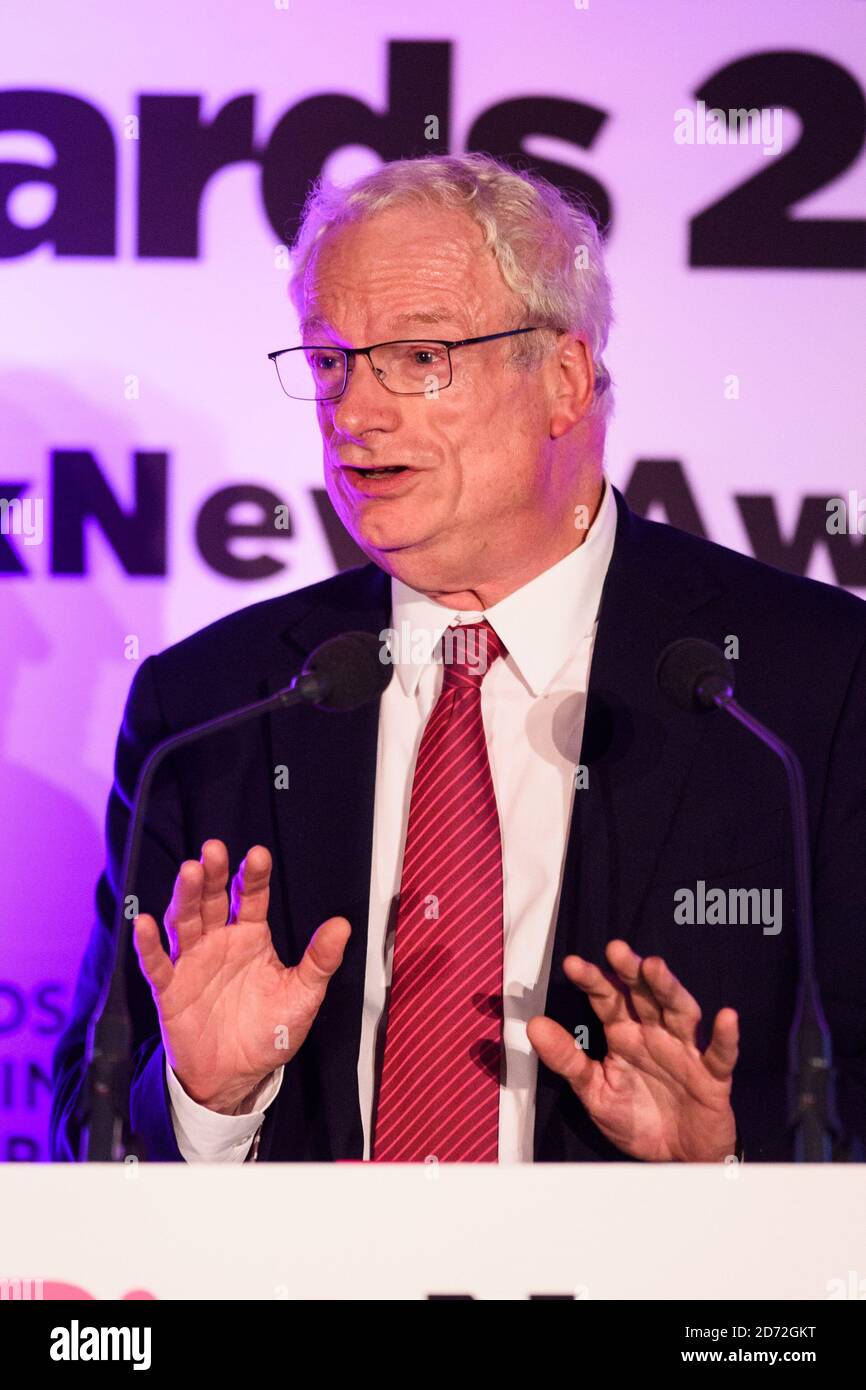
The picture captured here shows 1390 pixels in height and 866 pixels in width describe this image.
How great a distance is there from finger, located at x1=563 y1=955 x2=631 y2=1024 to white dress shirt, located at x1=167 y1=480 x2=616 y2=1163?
37 cm

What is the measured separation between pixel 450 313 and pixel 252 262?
2.54 feet

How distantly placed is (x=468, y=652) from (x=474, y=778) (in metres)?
0.23

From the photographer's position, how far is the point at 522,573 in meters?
2.38

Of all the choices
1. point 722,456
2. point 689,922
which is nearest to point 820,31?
point 722,456

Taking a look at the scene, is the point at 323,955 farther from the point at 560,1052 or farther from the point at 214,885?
the point at 560,1052

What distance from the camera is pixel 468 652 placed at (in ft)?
7.55

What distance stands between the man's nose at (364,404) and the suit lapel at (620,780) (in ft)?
A: 1.48

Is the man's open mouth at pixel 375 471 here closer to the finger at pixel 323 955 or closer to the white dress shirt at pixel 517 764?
the white dress shirt at pixel 517 764

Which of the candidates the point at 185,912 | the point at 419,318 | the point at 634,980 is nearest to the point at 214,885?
the point at 185,912

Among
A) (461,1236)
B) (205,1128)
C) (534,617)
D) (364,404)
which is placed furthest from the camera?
(534,617)

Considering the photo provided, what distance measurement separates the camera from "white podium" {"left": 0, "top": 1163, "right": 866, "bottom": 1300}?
4.25ft

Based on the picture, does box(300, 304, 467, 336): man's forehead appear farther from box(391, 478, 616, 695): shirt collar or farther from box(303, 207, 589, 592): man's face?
box(391, 478, 616, 695): shirt collar

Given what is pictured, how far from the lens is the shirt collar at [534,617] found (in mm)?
2312
